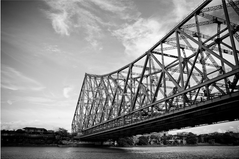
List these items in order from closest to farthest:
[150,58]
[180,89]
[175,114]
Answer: [180,89]
[175,114]
[150,58]

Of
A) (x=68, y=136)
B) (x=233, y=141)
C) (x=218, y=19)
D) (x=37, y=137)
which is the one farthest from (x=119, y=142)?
(x=218, y=19)

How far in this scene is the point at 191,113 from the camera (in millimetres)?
27016

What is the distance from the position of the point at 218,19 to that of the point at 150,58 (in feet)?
53.1

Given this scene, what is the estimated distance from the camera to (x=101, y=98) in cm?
7281

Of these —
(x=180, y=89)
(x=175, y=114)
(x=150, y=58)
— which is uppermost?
(x=150, y=58)

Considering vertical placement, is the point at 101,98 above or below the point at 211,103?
above

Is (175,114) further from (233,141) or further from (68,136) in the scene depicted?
(233,141)

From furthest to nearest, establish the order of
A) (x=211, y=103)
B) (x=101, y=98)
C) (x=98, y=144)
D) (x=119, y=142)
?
(x=119, y=142), (x=98, y=144), (x=101, y=98), (x=211, y=103)

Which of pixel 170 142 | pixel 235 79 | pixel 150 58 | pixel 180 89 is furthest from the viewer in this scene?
pixel 170 142

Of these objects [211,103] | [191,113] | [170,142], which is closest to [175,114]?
[191,113]

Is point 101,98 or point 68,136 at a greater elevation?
point 101,98

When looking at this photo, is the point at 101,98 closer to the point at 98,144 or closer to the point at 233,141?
the point at 98,144

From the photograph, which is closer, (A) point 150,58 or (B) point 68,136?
(A) point 150,58

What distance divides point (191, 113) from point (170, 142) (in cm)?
17437
